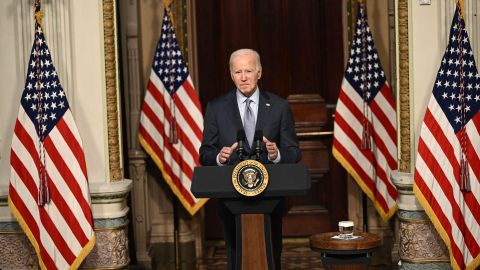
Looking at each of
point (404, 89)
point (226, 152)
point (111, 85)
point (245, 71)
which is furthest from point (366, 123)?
point (226, 152)

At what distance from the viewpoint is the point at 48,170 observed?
6.98 meters

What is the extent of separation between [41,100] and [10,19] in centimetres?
66

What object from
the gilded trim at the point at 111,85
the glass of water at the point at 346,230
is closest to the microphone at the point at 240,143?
the glass of water at the point at 346,230

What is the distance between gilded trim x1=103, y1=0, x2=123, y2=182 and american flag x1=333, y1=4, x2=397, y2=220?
2.15 metres

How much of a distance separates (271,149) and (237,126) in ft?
1.30

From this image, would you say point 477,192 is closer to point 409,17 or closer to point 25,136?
point 409,17

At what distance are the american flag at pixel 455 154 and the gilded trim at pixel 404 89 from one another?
1.11ft

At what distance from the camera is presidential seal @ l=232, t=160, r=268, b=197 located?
17.2ft

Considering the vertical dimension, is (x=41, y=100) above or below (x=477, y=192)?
above

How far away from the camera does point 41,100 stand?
6.98 metres

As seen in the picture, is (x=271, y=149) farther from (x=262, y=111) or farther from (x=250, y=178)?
(x=262, y=111)

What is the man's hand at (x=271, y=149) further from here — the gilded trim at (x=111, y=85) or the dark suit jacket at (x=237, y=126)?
the gilded trim at (x=111, y=85)

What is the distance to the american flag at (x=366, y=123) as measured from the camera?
28.3 feet

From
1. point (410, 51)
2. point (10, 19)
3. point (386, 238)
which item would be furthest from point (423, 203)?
point (10, 19)
